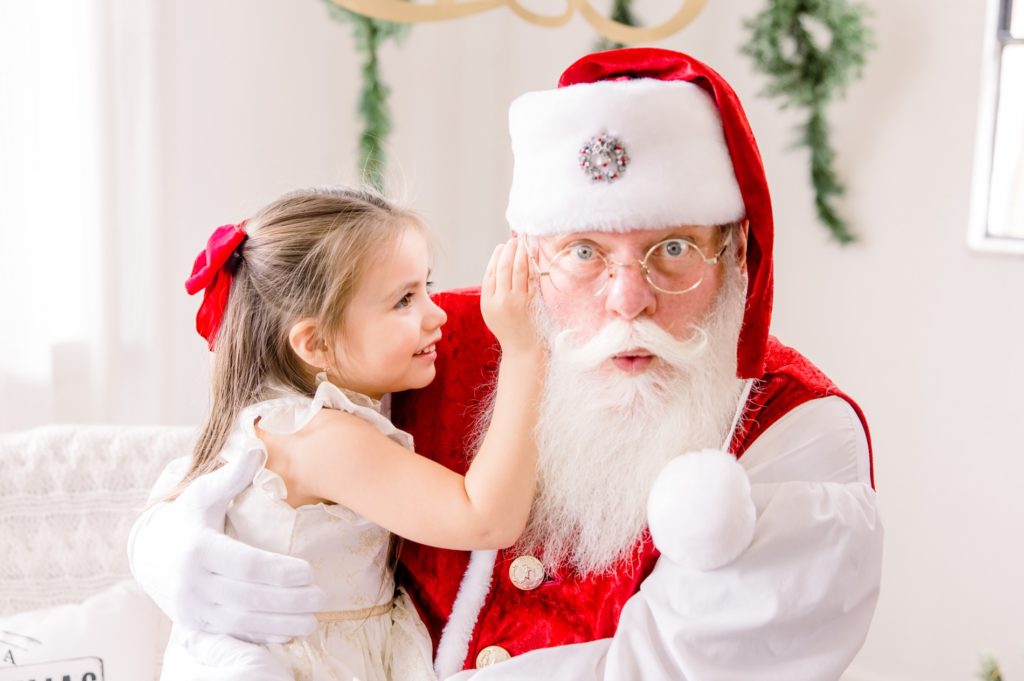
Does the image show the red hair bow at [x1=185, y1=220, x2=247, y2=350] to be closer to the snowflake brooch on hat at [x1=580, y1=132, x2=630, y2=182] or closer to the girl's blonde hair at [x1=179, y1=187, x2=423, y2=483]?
the girl's blonde hair at [x1=179, y1=187, x2=423, y2=483]

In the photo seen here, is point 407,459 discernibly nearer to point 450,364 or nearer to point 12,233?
point 450,364

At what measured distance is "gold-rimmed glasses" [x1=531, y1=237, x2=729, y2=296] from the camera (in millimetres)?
1430

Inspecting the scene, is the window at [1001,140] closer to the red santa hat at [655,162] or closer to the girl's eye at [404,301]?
the red santa hat at [655,162]

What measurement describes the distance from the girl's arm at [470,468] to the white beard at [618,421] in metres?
0.07

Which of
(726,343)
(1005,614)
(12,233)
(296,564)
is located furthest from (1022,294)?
(12,233)

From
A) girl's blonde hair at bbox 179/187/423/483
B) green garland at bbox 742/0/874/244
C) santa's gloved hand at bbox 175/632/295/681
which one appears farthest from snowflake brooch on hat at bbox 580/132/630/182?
green garland at bbox 742/0/874/244

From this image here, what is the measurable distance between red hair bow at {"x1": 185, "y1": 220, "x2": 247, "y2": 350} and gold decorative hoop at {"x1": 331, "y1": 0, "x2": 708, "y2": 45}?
4.41 ft

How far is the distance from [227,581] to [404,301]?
1.62 ft

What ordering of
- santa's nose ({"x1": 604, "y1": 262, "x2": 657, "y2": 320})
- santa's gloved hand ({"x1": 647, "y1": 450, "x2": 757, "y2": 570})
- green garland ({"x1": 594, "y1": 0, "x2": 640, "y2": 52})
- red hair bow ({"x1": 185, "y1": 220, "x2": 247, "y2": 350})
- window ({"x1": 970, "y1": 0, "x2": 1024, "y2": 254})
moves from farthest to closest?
green garland ({"x1": 594, "y1": 0, "x2": 640, "y2": 52})
window ({"x1": 970, "y1": 0, "x2": 1024, "y2": 254})
red hair bow ({"x1": 185, "y1": 220, "x2": 247, "y2": 350})
santa's nose ({"x1": 604, "y1": 262, "x2": 657, "y2": 320})
santa's gloved hand ({"x1": 647, "y1": 450, "x2": 757, "y2": 570})

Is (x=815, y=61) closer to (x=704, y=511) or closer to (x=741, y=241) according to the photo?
(x=741, y=241)

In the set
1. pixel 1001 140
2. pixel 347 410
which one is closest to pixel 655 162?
pixel 347 410

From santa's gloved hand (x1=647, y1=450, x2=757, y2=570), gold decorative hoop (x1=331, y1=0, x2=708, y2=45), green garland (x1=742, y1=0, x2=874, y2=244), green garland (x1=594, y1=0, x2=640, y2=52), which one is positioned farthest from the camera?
green garland (x1=594, y1=0, x2=640, y2=52)

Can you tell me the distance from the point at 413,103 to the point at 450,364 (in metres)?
2.08

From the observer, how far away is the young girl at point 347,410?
1.47 meters
